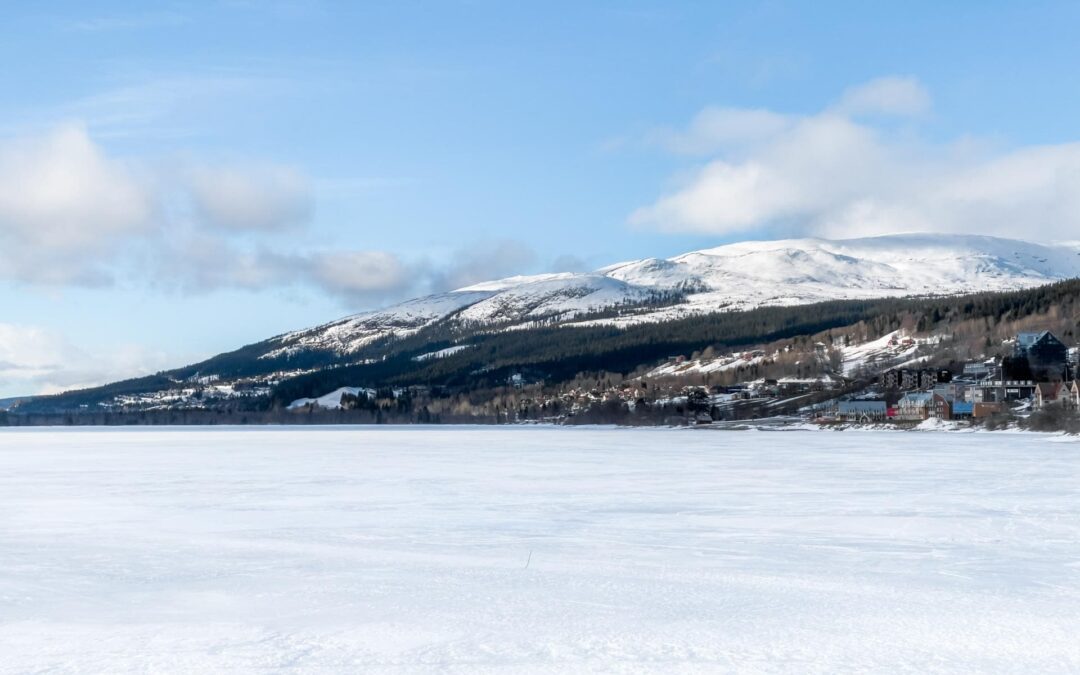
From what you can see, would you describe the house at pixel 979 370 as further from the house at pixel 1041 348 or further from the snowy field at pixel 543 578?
the snowy field at pixel 543 578

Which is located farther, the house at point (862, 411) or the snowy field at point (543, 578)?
the house at point (862, 411)

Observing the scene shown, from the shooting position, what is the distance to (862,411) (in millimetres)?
121125

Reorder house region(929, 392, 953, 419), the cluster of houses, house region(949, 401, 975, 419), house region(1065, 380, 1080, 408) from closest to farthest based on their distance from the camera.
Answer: house region(1065, 380, 1080, 408), house region(949, 401, 975, 419), the cluster of houses, house region(929, 392, 953, 419)

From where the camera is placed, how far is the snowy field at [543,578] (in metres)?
11.6

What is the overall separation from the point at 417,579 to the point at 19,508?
15.0m

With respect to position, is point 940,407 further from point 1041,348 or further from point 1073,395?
point 1041,348

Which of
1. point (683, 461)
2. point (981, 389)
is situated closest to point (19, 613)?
point (683, 461)

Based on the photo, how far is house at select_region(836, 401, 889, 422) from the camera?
11825 centimetres

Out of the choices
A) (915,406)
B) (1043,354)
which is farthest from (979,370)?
(915,406)

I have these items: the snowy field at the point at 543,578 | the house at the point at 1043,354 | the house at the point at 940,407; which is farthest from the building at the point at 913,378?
the snowy field at the point at 543,578

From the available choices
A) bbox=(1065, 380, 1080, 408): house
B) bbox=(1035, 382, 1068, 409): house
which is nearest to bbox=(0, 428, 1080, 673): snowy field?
bbox=(1065, 380, 1080, 408): house

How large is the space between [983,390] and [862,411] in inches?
563

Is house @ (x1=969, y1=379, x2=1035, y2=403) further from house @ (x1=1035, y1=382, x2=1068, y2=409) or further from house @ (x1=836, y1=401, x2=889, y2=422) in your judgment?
house @ (x1=836, y1=401, x2=889, y2=422)

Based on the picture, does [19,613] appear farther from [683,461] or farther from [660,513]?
[683,461]
